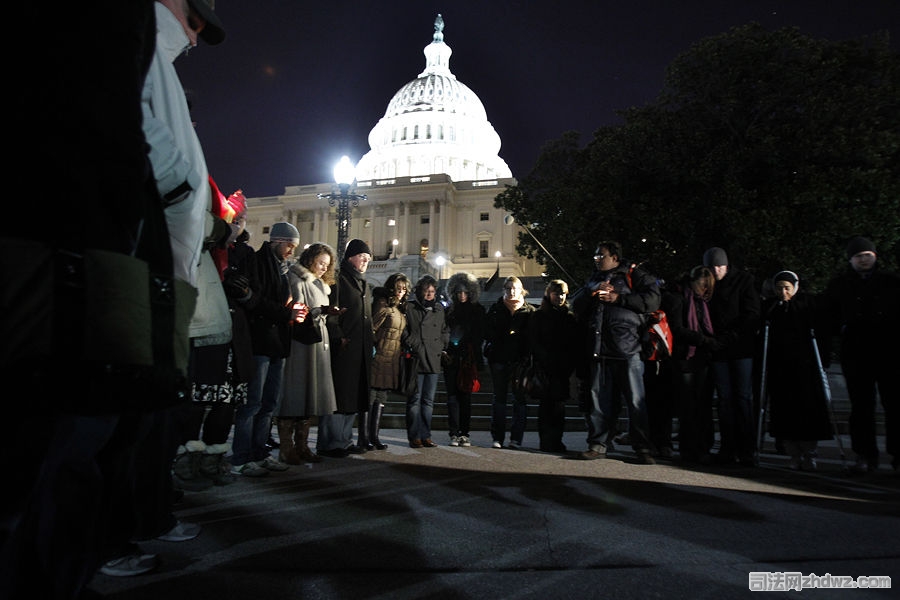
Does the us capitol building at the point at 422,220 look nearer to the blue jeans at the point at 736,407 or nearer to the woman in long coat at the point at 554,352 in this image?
the woman in long coat at the point at 554,352

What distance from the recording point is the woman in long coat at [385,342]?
648 cm

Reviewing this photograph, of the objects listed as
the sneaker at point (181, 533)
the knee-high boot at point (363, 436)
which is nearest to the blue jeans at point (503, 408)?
the knee-high boot at point (363, 436)

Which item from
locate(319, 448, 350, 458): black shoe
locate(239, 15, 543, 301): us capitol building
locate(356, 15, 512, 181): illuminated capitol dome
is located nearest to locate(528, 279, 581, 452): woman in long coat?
locate(319, 448, 350, 458): black shoe

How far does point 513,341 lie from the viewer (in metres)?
7.30

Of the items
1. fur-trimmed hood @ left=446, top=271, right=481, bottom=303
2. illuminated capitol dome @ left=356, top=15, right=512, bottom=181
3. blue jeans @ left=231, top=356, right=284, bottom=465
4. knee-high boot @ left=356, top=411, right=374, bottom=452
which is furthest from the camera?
illuminated capitol dome @ left=356, top=15, right=512, bottom=181

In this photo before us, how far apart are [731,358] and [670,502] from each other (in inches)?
110

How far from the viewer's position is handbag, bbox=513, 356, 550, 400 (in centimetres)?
680

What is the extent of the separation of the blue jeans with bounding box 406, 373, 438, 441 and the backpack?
242 cm

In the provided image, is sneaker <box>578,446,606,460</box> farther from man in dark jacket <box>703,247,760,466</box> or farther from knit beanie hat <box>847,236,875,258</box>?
knit beanie hat <box>847,236,875,258</box>

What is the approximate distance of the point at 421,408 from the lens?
6805 millimetres

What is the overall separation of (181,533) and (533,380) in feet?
15.4

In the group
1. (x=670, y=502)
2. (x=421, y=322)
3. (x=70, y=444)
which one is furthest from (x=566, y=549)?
(x=421, y=322)

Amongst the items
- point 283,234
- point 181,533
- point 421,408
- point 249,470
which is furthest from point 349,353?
point 181,533

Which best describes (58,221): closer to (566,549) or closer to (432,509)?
(566,549)
